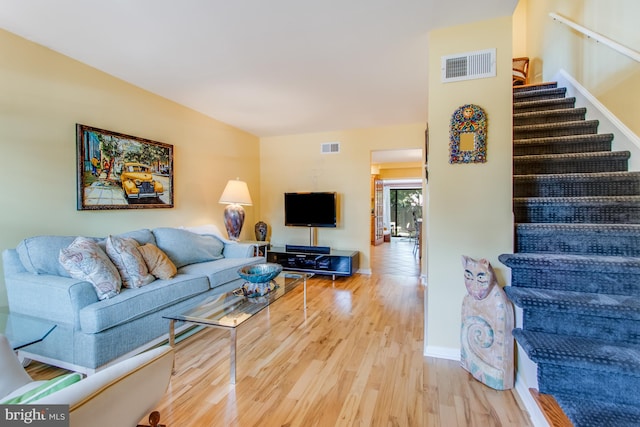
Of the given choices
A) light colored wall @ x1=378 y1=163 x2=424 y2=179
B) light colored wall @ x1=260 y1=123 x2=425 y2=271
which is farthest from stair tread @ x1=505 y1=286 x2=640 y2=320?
light colored wall @ x1=378 y1=163 x2=424 y2=179

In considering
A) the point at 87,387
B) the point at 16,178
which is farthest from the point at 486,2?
the point at 16,178

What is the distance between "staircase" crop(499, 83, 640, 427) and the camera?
1.38 m

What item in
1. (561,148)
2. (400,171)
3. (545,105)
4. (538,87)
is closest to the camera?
(561,148)

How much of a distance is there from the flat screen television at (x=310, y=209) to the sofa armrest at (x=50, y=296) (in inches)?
129

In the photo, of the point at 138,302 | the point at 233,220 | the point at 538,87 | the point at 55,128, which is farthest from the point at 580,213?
the point at 55,128

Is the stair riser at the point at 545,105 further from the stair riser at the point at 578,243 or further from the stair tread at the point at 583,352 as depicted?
the stair tread at the point at 583,352

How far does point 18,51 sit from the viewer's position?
2295 mm

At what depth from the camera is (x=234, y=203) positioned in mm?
4242

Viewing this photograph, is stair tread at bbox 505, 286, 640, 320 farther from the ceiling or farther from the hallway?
the hallway

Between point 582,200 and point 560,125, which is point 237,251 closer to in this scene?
point 582,200

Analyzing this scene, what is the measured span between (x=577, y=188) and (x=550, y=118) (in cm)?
117

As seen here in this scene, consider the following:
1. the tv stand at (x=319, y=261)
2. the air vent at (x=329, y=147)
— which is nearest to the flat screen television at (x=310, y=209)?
the tv stand at (x=319, y=261)

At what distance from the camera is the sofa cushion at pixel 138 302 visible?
6.21 ft

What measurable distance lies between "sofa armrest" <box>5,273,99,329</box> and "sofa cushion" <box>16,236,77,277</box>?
0.05 meters
